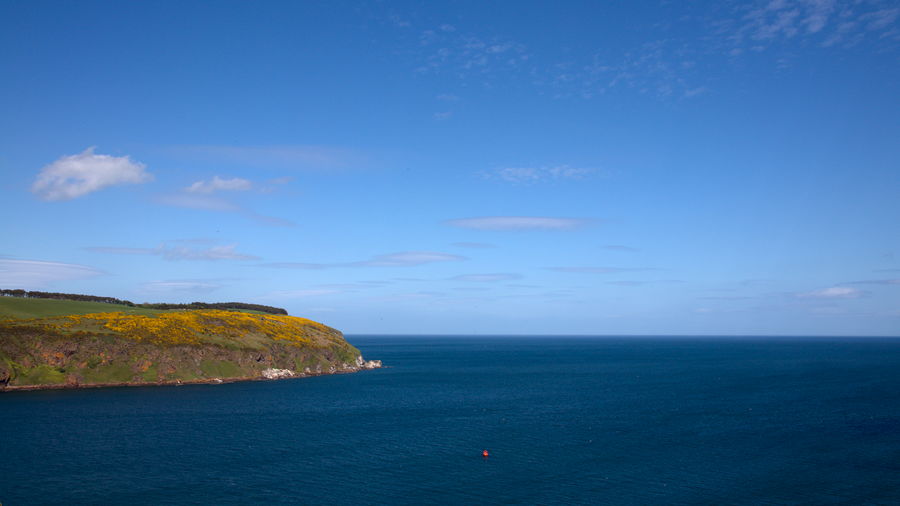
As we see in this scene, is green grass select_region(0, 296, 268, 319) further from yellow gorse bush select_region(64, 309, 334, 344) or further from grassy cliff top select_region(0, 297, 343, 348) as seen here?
yellow gorse bush select_region(64, 309, 334, 344)

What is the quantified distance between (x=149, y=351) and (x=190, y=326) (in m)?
20.2

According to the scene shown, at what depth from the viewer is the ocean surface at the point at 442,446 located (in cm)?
5553

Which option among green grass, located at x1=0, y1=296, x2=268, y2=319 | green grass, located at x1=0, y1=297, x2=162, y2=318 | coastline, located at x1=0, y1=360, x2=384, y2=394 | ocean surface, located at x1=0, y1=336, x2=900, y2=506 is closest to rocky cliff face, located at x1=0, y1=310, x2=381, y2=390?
coastline, located at x1=0, y1=360, x2=384, y2=394

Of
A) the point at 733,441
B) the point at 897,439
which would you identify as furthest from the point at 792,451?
the point at 897,439

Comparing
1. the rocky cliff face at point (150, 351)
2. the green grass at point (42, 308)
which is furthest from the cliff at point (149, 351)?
the green grass at point (42, 308)

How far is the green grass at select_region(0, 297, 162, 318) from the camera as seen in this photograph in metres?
131

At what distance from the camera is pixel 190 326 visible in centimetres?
14750

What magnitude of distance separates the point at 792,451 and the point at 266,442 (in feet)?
233

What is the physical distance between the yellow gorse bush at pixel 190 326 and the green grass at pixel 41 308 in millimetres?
7385

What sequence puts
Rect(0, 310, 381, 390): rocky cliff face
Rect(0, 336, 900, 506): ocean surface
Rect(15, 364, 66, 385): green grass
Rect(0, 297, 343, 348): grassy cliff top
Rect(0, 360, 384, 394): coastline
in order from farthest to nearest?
Rect(0, 297, 343, 348): grassy cliff top, Rect(0, 310, 381, 390): rocky cliff face, Rect(15, 364, 66, 385): green grass, Rect(0, 360, 384, 394): coastline, Rect(0, 336, 900, 506): ocean surface

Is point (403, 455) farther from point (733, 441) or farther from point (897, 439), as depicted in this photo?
point (897, 439)

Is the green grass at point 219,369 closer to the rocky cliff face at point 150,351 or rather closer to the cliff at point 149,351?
the cliff at point 149,351

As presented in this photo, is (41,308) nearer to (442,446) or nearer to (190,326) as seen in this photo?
(190,326)

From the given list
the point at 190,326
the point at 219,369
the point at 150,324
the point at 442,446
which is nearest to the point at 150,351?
the point at 150,324
